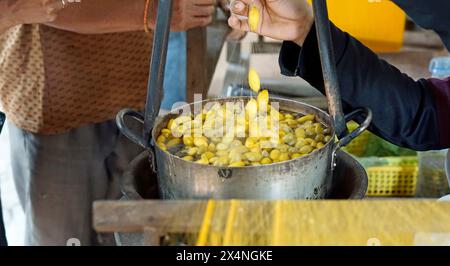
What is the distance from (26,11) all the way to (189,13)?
0.58 metres

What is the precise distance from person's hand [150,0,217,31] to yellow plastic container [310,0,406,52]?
1.49ft

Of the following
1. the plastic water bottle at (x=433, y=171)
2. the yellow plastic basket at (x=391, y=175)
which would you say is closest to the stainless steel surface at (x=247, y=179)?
the yellow plastic basket at (x=391, y=175)

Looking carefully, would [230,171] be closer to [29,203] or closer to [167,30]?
[167,30]

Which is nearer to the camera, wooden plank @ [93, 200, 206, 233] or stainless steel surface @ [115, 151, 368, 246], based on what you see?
wooden plank @ [93, 200, 206, 233]

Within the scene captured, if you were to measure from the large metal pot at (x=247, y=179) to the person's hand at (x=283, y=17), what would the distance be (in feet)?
1.33

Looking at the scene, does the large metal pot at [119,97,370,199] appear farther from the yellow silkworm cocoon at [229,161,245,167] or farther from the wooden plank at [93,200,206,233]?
the wooden plank at [93,200,206,233]

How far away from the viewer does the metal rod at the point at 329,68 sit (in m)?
1.01

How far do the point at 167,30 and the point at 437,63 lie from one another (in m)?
1.91

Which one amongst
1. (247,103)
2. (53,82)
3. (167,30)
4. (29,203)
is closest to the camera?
(167,30)

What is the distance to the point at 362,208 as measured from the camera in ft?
2.43

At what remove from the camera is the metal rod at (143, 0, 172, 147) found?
98 cm

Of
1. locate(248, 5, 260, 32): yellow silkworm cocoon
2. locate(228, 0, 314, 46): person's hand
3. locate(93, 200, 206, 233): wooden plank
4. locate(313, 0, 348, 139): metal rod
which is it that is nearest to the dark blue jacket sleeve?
locate(228, 0, 314, 46): person's hand

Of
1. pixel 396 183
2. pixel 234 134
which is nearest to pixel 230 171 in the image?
pixel 234 134

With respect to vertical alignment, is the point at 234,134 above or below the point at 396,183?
above
